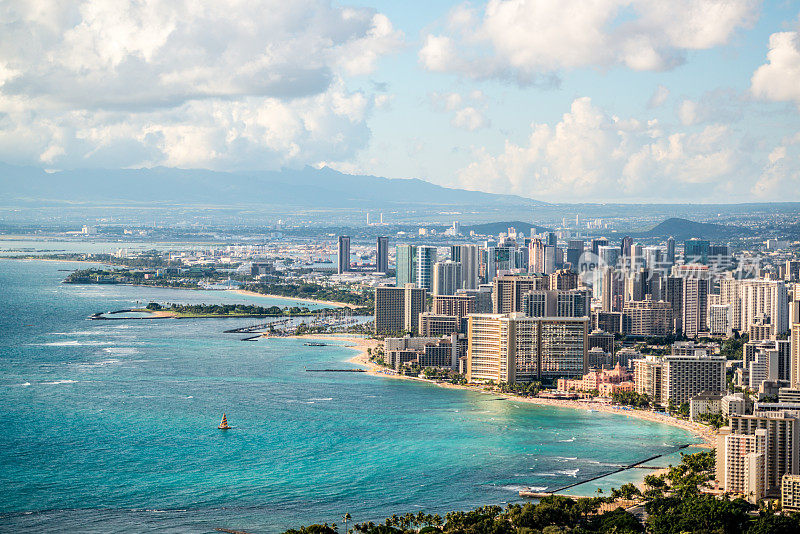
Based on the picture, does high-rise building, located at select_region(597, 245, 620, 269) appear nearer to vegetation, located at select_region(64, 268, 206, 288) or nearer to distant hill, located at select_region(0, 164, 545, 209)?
vegetation, located at select_region(64, 268, 206, 288)

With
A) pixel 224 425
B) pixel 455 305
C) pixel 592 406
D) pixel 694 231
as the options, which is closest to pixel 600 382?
pixel 592 406

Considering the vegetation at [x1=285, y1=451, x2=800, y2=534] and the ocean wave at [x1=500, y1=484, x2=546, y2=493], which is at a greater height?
the vegetation at [x1=285, y1=451, x2=800, y2=534]

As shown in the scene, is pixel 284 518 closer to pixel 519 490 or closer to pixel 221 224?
pixel 519 490

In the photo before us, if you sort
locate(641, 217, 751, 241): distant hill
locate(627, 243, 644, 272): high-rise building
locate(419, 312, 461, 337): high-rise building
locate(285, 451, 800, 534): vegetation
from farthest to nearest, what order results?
locate(641, 217, 751, 241): distant hill < locate(627, 243, 644, 272): high-rise building < locate(419, 312, 461, 337): high-rise building < locate(285, 451, 800, 534): vegetation

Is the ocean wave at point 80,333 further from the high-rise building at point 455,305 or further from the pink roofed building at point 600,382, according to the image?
the pink roofed building at point 600,382

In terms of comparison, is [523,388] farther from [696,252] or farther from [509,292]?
[696,252]

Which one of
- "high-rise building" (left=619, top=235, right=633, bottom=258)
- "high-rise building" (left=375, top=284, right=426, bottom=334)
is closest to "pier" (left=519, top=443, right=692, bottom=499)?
"high-rise building" (left=375, top=284, right=426, bottom=334)

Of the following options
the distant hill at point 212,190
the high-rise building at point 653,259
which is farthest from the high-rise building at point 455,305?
the distant hill at point 212,190
